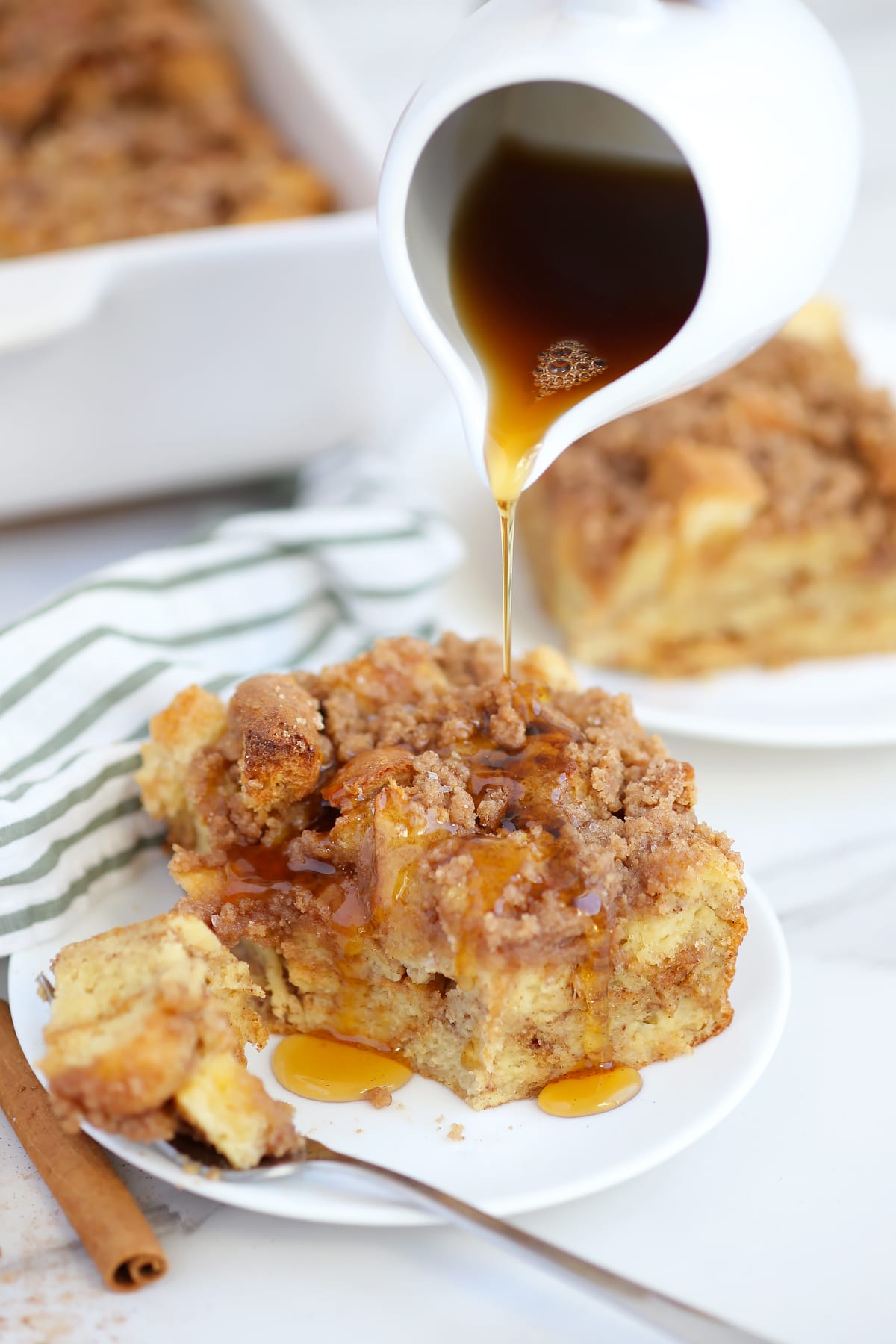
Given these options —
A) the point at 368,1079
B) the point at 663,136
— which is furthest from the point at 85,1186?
the point at 663,136

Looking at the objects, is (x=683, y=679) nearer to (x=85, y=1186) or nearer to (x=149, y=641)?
(x=149, y=641)

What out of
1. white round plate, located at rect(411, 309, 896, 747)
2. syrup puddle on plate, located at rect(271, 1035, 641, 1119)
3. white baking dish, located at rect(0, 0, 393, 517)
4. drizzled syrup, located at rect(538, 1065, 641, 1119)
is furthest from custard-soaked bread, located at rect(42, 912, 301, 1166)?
white baking dish, located at rect(0, 0, 393, 517)

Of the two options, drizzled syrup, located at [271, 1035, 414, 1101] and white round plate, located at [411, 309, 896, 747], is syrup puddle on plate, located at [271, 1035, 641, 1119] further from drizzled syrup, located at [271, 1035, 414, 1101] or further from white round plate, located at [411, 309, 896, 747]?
white round plate, located at [411, 309, 896, 747]

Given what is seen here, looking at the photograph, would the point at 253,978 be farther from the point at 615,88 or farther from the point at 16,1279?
the point at 615,88

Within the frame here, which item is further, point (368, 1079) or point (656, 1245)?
point (368, 1079)

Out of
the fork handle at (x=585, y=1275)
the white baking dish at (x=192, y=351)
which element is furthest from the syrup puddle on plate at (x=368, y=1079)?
the white baking dish at (x=192, y=351)
